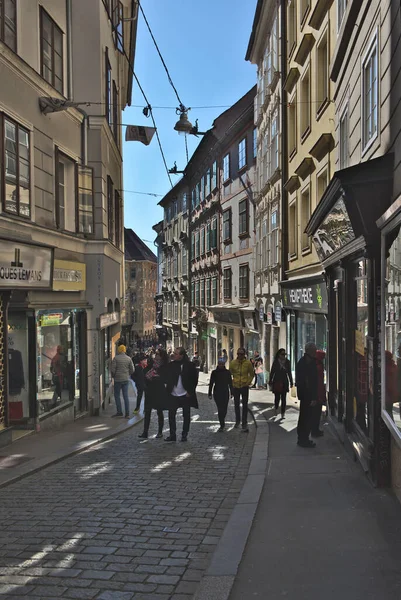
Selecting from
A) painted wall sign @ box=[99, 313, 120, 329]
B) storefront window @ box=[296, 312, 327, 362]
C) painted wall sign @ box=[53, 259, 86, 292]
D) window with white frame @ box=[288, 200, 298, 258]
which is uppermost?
window with white frame @ box=[288, 200, 298, 258]

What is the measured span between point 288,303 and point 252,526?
1383 centimetres

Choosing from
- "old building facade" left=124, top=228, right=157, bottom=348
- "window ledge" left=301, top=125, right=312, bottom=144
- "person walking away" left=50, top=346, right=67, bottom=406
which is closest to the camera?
"person walking away" left=50, top=346, right=67, bottom=406

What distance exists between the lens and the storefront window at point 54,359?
39.4 feet

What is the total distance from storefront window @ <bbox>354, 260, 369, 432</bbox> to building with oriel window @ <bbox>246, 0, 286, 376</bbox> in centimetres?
1231

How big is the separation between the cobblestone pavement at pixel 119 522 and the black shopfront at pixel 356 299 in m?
1.75

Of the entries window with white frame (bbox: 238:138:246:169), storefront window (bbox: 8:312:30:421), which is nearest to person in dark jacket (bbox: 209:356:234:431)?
storefront window (bbox: 8:312:30:421)

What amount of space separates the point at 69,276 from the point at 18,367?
2953mm

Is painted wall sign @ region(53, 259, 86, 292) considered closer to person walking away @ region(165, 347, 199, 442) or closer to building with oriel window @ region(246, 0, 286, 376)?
person walking away @ region(165, 347, 199, 442)

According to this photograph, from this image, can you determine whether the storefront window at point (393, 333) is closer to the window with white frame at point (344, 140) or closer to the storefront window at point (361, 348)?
the storefront window at point (361, 348)

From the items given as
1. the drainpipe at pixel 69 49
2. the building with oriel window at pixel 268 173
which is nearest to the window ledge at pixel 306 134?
the building with oriel window at pixel 268 173

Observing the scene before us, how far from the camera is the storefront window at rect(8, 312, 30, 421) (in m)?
11.0

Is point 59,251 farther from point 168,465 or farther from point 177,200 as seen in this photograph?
point 177,200

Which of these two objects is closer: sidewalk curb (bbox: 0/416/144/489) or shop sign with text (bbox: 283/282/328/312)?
sidewalk curb (bbox: 0/416/144/489)

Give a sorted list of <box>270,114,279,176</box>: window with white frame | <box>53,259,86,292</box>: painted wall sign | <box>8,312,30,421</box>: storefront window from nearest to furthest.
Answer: <box>8,312,30,421</box>: storefront window → <box>53,259,86,292</box>: painted wall sign → <box>270,114,279,176</box>: window with white frame
